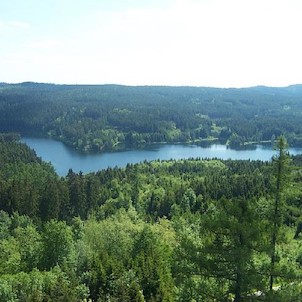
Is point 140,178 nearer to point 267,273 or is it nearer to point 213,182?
point 213,182

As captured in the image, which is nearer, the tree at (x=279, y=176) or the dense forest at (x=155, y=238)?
the dense forest at (x=155, y=238)

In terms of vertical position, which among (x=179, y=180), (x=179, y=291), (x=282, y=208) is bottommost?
(x=179, y=180)

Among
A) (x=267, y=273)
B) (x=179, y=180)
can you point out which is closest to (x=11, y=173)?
(x=179, y=180)

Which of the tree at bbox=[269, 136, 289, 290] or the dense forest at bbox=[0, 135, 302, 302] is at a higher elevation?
the tree at bbox=[269, 136, 289, 290]

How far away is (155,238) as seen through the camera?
5531 centimetres

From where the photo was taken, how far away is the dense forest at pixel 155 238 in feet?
68.0

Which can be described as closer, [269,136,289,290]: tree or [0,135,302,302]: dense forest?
[0,135,302,302]: dense forest

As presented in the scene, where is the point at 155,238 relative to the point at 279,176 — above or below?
below

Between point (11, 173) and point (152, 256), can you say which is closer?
point (152, 256)

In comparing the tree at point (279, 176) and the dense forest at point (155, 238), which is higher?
the tree at point (279, 176)

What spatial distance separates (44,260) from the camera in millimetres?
52781

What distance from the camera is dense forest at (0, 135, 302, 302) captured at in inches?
816

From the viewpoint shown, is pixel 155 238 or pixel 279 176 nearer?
pixel 279 176

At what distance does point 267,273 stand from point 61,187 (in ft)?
261
